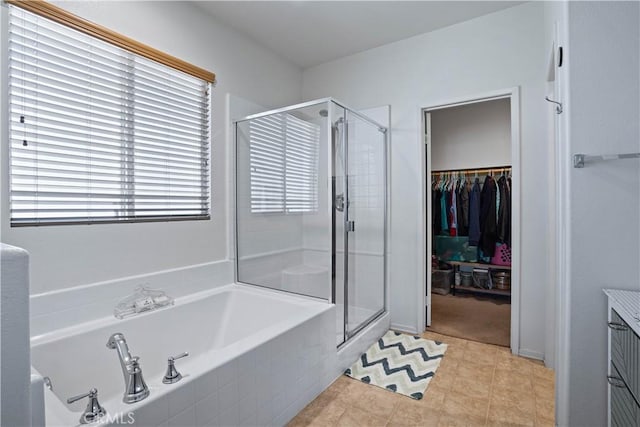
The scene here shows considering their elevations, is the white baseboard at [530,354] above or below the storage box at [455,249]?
below

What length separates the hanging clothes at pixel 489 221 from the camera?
3.78 m

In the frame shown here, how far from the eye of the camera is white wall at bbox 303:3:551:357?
2326 mm

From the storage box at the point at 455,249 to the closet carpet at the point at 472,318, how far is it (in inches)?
18.6

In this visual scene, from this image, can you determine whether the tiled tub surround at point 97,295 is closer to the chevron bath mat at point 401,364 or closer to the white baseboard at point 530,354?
the chevron bath mat at point 401,364

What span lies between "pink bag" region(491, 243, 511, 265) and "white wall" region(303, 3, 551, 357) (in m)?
1.62

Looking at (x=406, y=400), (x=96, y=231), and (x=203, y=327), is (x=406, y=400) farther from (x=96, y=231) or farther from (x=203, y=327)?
(x=96, y=231)

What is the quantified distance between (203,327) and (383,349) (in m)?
1.39

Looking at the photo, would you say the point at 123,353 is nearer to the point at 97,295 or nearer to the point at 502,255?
the point at 97,295

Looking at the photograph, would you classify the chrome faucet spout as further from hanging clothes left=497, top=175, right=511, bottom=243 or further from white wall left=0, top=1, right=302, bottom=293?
hanging clothes left=497, top=175, right=511, bottom=243

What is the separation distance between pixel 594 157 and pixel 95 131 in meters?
2.40

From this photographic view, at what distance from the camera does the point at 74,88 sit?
1.69 metres

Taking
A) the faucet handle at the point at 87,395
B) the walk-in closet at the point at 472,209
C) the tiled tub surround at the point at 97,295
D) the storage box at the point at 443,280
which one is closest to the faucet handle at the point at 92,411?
the faucet handle at the point at 87,395

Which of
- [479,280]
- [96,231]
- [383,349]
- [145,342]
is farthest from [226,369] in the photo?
[479,280]

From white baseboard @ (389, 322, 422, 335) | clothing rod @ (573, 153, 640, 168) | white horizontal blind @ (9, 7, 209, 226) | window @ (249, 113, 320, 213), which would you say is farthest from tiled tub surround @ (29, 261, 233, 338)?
clothing rod @ (573, 153, 640, 168)
